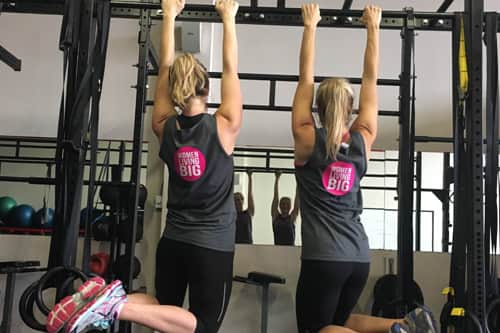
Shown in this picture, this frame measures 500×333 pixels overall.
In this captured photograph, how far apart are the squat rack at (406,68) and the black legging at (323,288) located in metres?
0.41

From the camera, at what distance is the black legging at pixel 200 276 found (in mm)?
2170

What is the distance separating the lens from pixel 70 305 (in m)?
1.93

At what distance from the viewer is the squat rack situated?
7.58ft

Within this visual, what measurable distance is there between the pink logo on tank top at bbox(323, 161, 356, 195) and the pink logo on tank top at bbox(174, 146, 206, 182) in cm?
52

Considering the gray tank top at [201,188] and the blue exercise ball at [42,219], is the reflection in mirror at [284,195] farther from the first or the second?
the gray tank top at [201,188]

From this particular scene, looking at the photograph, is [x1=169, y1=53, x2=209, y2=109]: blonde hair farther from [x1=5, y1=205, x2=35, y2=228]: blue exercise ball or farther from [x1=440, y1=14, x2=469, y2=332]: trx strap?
[x1=5, y1=205, x2=35, y2=228]: blue exercise ball

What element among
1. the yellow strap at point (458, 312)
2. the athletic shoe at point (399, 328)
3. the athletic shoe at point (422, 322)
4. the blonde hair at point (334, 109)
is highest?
the blonde hair at point (334, 109)

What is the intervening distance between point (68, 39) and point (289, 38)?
3.73 metres

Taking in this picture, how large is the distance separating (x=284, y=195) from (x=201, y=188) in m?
3.20

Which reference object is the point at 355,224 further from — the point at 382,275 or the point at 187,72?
the point at 382,275

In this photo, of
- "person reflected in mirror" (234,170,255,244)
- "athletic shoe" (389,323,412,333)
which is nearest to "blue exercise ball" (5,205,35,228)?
"person reflected in mirror" (234,170,255,244)

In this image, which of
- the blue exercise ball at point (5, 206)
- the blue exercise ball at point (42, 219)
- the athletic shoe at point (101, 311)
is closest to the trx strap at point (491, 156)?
the athletic shoe at point (101, 311)

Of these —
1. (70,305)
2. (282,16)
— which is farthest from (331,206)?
(70,305)

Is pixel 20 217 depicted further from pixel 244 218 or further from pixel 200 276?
pixel 200 276
